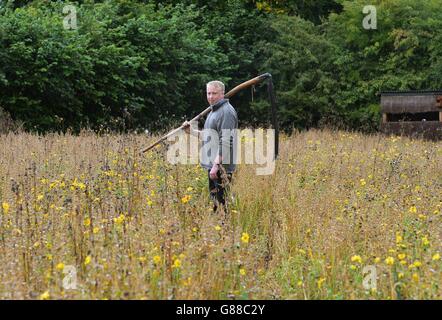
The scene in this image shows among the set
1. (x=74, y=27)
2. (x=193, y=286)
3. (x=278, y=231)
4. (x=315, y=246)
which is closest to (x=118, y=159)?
(x=278, y=231)

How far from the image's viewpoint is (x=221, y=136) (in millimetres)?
7207

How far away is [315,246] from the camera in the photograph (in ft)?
19.0

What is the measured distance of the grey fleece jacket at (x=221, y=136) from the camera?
7180 mm

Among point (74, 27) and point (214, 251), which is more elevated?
point (74, 27)

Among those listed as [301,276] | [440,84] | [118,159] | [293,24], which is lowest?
[301,276]

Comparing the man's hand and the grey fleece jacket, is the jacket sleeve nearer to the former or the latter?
the grey fleece jacket

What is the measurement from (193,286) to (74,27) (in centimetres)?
1483

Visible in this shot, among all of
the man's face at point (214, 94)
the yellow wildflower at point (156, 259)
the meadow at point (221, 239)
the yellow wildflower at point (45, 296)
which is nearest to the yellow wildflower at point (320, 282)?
the meadow at point (221, 239)

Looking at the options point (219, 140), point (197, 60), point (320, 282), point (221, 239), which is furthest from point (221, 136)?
point (197, 60)

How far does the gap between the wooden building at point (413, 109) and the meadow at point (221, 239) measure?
1080 cm

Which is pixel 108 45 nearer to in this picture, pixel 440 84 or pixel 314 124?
pixel 314 124

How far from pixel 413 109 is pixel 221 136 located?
13.7m

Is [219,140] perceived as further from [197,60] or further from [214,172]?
[197,60]

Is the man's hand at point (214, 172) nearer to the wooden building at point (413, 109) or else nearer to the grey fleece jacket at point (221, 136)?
the grey fleece jacket at point (221, 136)
